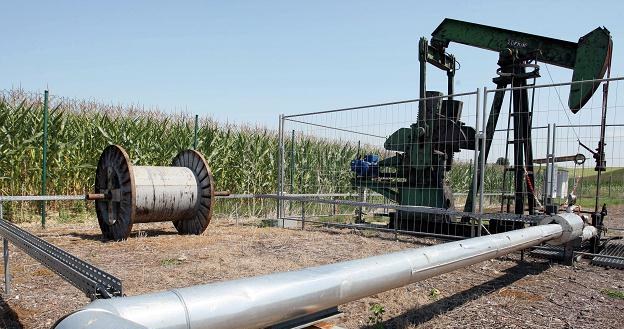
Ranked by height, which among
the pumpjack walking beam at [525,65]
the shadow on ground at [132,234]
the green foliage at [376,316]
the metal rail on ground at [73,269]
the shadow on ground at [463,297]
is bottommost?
the shadow on ground at [132,234]

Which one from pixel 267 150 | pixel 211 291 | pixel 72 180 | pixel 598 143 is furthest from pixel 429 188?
pixel 72 180

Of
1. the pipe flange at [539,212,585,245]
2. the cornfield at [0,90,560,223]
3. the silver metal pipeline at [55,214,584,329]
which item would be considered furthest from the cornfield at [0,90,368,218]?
the silver metal pipeline at [55,214,584,329]

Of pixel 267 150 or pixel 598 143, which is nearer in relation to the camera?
pixel 598 143

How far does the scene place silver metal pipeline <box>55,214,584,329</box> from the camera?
1435mm

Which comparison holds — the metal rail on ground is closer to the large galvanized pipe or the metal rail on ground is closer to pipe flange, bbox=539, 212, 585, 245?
the large galvanized pipe

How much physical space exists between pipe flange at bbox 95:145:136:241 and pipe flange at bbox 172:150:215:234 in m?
1.29

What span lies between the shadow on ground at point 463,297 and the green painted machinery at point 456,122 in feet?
5.71

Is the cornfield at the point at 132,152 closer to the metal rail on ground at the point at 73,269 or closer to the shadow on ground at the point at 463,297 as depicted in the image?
the shadow on ground at the point at 463,297

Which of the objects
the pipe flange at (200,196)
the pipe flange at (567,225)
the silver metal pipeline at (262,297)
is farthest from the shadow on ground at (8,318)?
the pipe flange at (567,225)

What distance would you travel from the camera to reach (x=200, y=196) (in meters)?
8.05

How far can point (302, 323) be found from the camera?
207cm

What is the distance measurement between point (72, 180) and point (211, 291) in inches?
419

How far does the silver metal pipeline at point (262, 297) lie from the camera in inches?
56.5

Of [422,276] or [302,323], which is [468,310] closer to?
[422,276]
